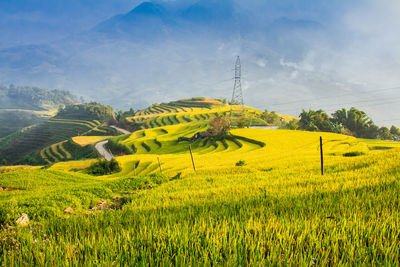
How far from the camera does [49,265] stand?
1883 millimetres

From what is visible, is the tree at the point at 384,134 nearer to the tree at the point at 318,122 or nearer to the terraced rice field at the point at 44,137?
the tree at the point at 318,122

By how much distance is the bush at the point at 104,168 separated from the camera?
154 feet

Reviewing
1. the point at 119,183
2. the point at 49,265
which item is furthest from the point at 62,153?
the point at 49,265

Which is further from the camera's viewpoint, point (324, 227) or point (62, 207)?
point (62, 207)

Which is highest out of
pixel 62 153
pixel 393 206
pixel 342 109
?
pixel 342 109

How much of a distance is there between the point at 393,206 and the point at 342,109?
12961 cm

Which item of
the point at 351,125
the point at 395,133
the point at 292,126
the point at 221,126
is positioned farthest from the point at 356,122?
the point at 221,126

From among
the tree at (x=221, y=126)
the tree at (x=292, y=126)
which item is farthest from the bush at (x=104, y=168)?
the tree at (x=292, y=126)

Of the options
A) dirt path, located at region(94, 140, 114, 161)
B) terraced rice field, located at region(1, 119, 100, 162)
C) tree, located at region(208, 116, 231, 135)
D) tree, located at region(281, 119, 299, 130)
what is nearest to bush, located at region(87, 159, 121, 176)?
dirt path, located at region(94, 140, 114, 161)

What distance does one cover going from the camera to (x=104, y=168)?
4816 cm

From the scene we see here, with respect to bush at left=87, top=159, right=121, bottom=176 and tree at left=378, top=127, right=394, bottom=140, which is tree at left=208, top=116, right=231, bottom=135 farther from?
tree at left=378, top=127, right=394, bottom=140

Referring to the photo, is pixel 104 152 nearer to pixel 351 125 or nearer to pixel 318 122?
pixel 318 122

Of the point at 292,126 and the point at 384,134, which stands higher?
the point at 292,126

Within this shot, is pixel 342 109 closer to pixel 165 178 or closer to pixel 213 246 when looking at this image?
pixel 165 178
